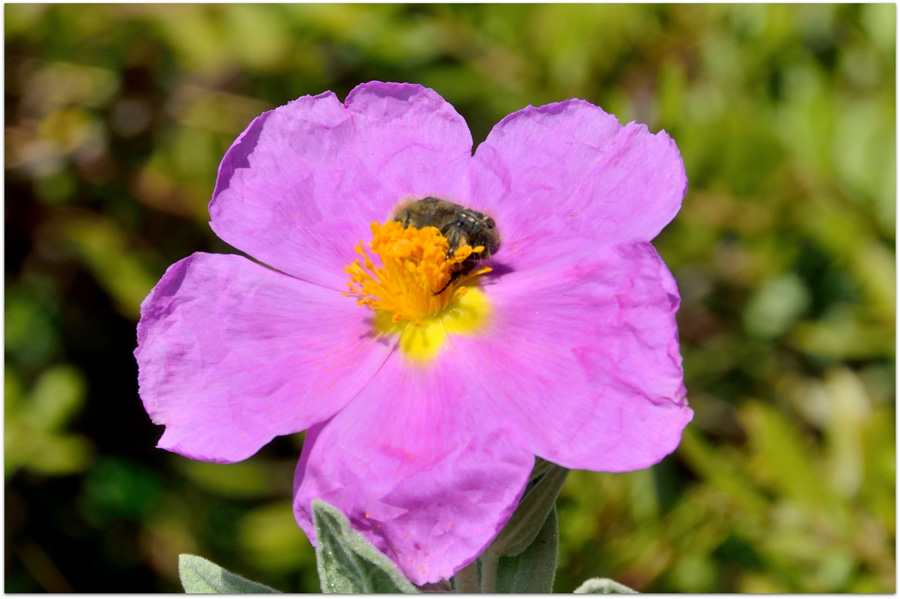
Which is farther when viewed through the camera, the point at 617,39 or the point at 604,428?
the point at 617,39

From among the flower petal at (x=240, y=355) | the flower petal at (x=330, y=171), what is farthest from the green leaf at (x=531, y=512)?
the flower petal at (x=330, y=171)

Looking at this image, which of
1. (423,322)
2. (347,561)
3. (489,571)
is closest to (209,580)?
(347,561)

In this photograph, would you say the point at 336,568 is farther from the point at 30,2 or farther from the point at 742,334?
the point at 30,2

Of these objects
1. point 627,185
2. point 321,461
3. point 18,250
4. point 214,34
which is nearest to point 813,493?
point 627,185

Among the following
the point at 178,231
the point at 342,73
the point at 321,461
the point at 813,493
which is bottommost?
the point at 813,493

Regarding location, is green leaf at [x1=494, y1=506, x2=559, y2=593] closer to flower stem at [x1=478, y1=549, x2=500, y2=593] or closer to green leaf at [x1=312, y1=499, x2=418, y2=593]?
flower stem at [x1=478, y1=549, x2=500, y2=593]

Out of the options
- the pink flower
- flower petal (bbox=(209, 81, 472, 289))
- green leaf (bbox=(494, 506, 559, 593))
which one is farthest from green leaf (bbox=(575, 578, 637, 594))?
flower petal (bbox=(209, 81, 472, 289))
